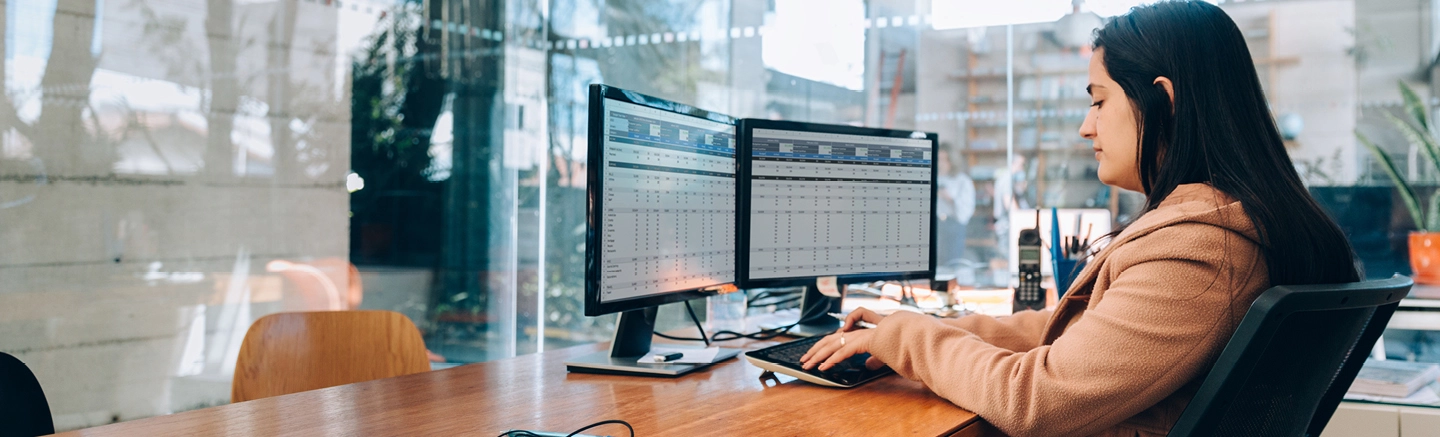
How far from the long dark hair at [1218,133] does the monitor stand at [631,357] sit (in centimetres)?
70

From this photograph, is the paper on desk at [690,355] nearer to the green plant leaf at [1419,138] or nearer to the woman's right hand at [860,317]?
the woman's right hand at [860,317]

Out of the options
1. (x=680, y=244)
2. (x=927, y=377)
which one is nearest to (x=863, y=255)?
(x=680, y=244)

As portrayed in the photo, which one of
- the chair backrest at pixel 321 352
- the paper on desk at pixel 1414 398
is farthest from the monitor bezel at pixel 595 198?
the paper on desk at pixel 1414 398

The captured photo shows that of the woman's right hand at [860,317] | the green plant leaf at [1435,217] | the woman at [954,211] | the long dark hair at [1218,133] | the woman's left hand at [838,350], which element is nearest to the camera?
the long dark hair at [1218,133]

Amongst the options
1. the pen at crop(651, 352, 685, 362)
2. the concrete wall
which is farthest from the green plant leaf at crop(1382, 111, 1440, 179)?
the concrete wall

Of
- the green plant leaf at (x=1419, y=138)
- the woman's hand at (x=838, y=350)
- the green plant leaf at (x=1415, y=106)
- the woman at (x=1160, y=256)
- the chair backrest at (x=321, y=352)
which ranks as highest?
the green plant leaf at (x=1415, y=106)

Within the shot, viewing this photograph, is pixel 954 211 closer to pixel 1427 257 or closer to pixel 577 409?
pixel 1427 257

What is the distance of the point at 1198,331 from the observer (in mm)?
937

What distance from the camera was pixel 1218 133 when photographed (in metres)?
1.05

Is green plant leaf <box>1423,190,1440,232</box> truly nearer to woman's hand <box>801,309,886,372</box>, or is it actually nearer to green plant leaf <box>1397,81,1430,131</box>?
green plant leaf <box>1397,81,1430,131</box>

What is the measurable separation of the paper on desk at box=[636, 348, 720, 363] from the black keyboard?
109 mm

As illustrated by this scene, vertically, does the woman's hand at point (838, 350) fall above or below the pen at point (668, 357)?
above

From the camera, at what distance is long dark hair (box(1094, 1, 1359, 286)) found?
982 mm

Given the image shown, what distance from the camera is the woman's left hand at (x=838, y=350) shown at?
125cm
